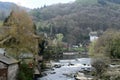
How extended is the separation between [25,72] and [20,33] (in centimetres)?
785

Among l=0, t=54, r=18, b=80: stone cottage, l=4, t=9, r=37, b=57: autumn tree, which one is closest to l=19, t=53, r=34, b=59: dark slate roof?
l=4, t=9, r=37, b=57: autumn tree

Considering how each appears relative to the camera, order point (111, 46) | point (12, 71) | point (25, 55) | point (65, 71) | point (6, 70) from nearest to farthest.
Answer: point (6, 70), point (12, 71), point (25, 55), point (65, 71), point (111, 46)

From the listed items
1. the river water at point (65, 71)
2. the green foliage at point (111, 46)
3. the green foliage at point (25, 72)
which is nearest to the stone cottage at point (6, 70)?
the green foliage at point (25, 72)

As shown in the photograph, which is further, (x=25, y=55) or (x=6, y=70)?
(x=25, y=55)

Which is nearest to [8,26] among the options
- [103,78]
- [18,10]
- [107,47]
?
[18,10]

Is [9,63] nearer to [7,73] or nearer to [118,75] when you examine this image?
[7,73]

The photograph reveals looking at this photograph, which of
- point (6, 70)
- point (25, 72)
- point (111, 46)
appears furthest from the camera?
point (111, 46)

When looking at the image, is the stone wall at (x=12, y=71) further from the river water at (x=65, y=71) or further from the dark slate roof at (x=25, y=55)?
the river water at (x=65, y=71)

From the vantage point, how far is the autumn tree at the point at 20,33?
51188 millimetres

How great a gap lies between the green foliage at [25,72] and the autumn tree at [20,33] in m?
4.67

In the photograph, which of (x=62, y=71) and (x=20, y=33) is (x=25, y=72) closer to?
(x=20, y=33)

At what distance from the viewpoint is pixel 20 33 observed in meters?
51.8

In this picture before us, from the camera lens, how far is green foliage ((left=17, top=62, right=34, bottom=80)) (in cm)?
4315

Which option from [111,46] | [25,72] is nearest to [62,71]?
[25,72]
